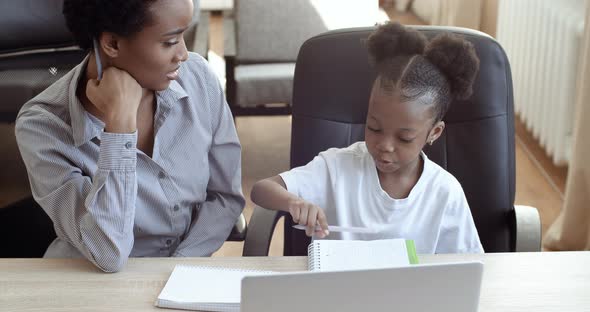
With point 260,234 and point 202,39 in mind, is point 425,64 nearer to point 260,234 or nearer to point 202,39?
point 260,234

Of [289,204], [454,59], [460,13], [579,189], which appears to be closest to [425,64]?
[454,59]

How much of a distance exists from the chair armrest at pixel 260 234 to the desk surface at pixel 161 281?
177 mm

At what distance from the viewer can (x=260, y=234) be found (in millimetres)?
1792

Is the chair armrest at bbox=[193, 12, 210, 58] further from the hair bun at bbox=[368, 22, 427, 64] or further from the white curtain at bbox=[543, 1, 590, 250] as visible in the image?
the hair bun at bbox=[368, 22, 427, 64]

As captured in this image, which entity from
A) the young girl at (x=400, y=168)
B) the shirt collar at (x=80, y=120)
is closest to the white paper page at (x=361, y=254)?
the young girl at (x=400, y=168)

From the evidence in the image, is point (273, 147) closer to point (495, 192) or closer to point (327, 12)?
point (327, 12)

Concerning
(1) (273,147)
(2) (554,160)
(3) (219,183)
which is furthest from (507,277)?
(1) (273,147)

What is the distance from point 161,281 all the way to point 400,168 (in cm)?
54

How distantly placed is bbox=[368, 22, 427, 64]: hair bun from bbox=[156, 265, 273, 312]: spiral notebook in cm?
Answer: 52

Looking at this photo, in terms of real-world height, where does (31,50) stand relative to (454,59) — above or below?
below

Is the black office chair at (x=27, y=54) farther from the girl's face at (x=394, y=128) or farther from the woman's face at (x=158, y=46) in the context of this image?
the girl's face at (x=394, y=128)

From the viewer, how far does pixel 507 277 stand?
1.54 meters

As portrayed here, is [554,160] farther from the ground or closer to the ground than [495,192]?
closer to the ground

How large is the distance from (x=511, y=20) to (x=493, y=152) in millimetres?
2073
